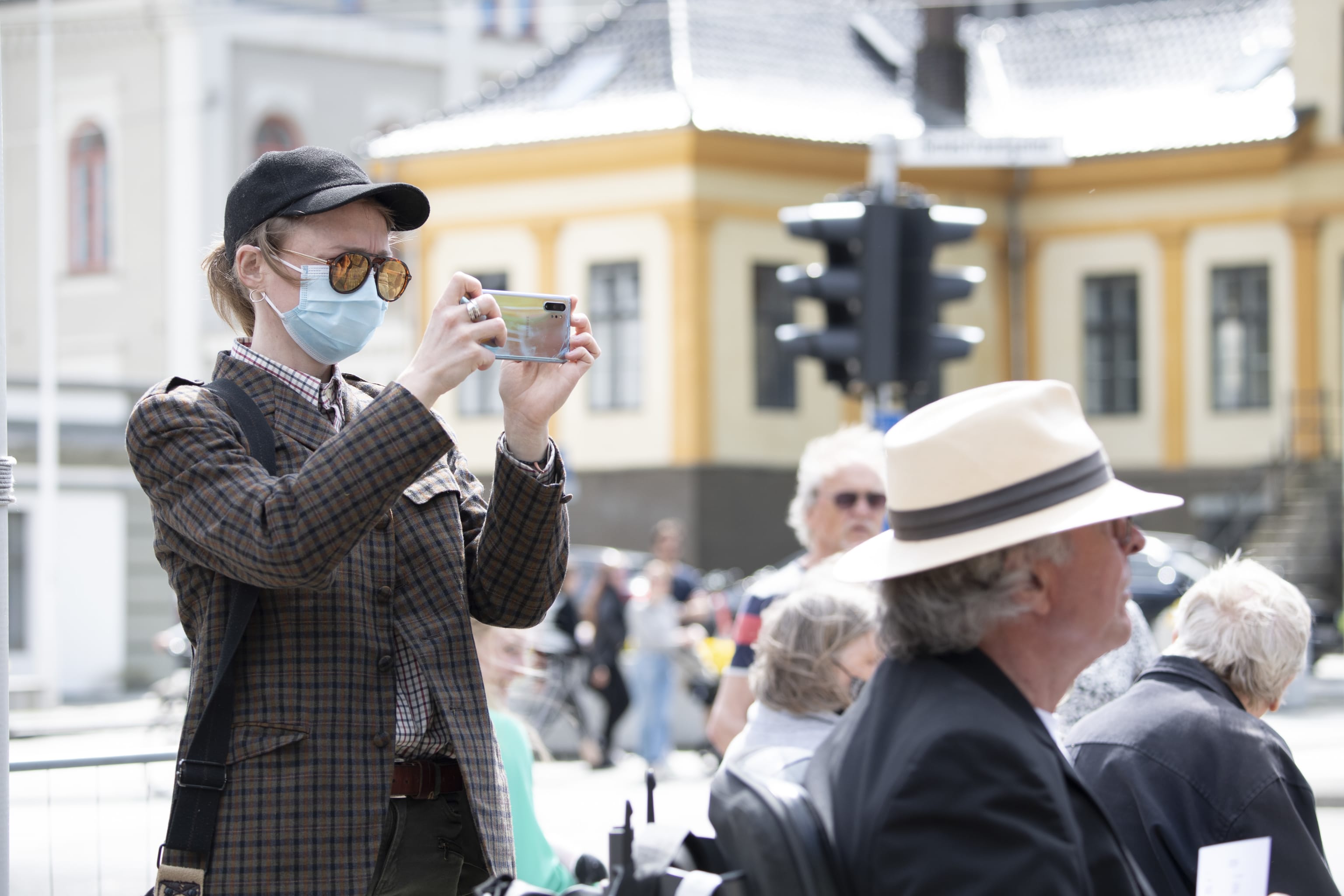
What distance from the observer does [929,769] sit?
2.27m

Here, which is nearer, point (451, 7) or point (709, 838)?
point (709, 838)

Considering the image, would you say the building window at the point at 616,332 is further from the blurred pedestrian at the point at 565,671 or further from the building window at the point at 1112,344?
the blurred pedestrian at the point at 565,671

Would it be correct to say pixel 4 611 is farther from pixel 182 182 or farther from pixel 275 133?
pixel 275 133

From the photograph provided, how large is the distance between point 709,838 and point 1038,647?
1.80 ft

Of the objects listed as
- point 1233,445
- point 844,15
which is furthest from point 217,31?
point 1233,445

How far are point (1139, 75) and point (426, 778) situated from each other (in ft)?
101

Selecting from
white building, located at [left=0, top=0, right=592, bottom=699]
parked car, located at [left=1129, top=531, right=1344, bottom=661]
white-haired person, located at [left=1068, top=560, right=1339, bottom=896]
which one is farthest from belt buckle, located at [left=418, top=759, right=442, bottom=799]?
white building, located at [left=0, top=0, right=592, bottom=699]

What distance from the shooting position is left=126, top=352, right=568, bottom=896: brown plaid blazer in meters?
2.63

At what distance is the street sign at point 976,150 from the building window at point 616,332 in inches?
718

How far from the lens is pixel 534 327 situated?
116 inches

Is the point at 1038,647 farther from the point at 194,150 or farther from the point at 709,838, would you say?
the point at 194,150

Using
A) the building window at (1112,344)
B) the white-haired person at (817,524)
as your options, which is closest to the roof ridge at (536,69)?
the building window at (1112,344)

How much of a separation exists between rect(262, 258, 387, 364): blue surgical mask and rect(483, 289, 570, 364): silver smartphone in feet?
0.72

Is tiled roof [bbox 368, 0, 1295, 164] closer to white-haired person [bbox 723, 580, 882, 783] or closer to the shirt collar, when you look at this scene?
white-haired person [bbox 723, 580, 882, 783]
